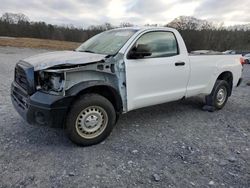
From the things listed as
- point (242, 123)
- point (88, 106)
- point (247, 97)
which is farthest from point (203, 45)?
Answer: point (88, 106)

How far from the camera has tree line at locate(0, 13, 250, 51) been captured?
1201 inches

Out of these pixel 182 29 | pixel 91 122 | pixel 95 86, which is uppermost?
pixel 182 29

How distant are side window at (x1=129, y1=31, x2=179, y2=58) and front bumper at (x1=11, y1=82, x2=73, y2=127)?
1.62 metres

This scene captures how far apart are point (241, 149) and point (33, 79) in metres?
3.42

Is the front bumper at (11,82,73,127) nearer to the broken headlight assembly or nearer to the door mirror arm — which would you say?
the broken headlight assembly

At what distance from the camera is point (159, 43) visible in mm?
4727

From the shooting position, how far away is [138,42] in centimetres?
436

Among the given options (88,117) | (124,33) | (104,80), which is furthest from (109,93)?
(124,33)

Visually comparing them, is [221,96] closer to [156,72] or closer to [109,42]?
[156,72]

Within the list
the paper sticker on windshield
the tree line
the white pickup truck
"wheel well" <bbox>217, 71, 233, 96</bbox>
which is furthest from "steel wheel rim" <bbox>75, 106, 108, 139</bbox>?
the tree line

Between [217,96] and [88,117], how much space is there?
359cm

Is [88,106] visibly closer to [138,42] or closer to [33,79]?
[33,79]

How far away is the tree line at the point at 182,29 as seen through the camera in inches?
1201

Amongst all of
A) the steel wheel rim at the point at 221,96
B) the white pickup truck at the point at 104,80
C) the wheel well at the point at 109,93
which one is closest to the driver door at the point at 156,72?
the white pickup truck at the point at 104,80
